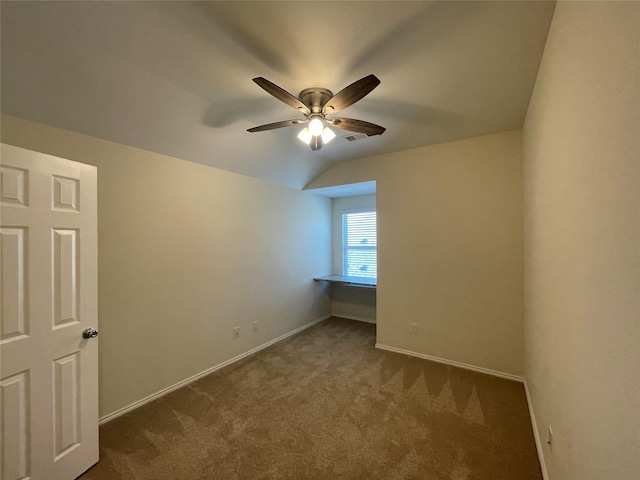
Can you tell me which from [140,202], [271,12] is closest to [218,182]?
[140,202]

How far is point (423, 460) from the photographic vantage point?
1802 mm

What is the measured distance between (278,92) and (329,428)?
98.6 inches

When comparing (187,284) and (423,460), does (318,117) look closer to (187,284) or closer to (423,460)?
(187,284)

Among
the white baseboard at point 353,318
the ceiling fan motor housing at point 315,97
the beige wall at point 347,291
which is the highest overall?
the ceiling fan motor housing at point 315,97

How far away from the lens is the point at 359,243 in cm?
507

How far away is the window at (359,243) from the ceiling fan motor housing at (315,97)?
3.07m

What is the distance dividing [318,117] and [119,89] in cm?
144

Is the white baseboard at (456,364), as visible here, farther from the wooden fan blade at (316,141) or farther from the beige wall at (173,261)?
the wooden fan blade at (316,141)

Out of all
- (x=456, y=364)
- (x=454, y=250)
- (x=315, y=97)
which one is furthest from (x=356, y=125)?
(x=456, y=364)

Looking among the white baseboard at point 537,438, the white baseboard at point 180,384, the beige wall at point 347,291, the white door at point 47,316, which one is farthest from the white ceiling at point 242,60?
the white baseboard at point 537,438

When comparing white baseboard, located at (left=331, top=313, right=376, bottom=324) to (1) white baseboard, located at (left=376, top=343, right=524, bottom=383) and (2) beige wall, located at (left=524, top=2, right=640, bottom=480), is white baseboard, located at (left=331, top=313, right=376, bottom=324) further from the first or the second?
(2) beige wall, located at (left=524, top=2, right=640, bottom=480)

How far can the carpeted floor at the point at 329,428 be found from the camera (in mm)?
1743

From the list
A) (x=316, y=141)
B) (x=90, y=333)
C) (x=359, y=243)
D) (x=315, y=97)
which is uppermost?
(x=315, y=97)

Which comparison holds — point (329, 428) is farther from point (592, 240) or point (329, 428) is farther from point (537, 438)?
point (592, 240)
